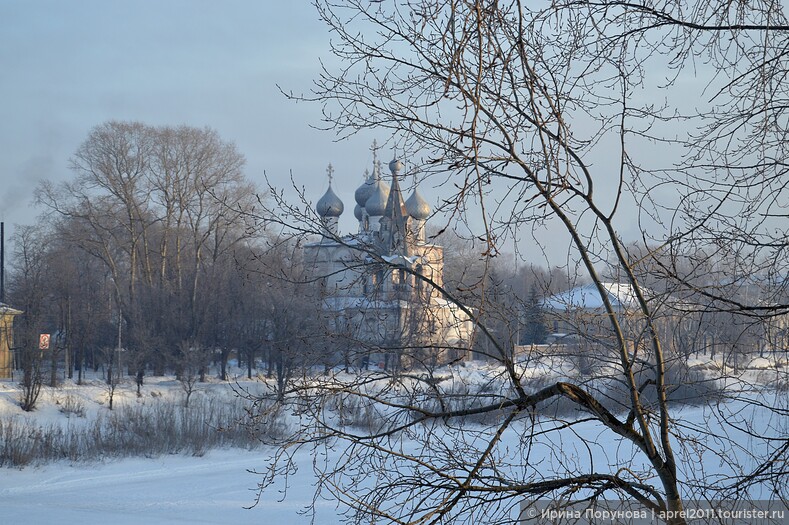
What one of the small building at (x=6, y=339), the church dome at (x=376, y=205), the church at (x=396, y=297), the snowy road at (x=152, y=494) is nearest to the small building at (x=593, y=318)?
the church at (x=396, y=297)

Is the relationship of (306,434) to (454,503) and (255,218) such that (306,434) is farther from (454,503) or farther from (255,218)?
(255,218)

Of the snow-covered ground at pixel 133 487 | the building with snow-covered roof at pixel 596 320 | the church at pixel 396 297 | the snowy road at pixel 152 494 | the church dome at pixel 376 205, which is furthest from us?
the church dome at pixel 376 205

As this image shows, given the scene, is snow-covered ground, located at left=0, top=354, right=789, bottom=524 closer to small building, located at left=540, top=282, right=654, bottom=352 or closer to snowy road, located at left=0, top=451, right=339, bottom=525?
snowy road, located at left=0, top=451, right=339, bottom=525

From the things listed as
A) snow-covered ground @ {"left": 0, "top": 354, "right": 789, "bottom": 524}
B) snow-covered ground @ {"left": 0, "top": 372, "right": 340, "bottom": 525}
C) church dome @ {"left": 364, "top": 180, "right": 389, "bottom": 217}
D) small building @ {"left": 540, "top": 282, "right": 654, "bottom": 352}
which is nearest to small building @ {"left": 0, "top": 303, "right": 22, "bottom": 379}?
snow-covered ground @ {"left": 0, "top": 354, "right": 789, "bottom": 524}

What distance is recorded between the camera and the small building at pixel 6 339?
93.2ft

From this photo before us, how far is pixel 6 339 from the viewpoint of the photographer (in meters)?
28.3

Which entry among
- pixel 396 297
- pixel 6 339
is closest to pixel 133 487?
pixel 6 339

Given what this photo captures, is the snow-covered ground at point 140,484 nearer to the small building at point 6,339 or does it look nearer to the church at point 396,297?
the small building at point 6,339

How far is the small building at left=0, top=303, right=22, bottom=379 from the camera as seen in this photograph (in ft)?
93.2

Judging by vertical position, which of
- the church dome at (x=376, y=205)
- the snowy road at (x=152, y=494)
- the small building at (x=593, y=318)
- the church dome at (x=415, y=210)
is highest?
the church dome at (x=376, y=205)

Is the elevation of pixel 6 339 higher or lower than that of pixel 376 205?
lower

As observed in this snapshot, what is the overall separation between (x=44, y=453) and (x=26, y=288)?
485 inches

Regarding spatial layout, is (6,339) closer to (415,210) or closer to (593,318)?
(415,210)

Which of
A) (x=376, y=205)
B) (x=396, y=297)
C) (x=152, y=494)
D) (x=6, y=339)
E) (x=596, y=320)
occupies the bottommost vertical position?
(x=152, y=494)
